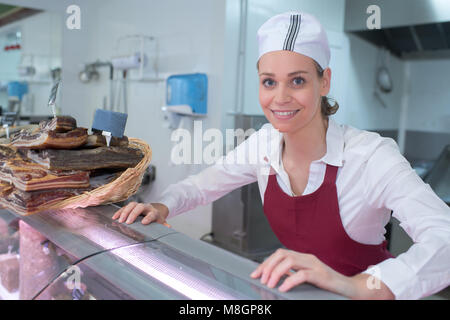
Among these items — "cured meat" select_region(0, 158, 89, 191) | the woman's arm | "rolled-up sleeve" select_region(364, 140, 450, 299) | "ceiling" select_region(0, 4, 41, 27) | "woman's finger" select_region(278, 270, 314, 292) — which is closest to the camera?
"woman's finger" select_region(278, 270, 314, 292)

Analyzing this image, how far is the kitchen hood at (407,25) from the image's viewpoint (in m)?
3.03

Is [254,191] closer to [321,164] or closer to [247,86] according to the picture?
[247,86]

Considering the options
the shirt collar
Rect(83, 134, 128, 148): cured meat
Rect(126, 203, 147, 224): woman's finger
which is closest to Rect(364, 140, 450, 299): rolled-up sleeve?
the shirt collar

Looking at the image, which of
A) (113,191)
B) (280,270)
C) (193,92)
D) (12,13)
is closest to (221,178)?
(113,191)

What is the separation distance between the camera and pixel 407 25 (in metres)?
3.20

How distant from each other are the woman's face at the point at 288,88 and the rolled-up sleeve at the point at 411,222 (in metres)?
0.24

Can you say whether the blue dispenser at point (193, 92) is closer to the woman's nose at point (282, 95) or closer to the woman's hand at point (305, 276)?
the woman's nose at point (282, 95)

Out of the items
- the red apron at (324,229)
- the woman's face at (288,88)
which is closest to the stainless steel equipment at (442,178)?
the red apron at (324,229)

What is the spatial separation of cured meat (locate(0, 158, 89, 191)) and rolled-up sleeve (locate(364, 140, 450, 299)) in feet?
2.57

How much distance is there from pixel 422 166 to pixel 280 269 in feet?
11.9

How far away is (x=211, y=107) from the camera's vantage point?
327 centimetres

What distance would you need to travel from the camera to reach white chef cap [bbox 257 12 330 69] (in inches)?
45.9

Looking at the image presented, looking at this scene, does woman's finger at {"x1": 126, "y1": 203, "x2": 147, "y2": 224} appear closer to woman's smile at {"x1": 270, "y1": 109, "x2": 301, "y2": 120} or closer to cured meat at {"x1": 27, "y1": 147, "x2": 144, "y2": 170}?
cured meat at {"x1": 27, "y1": 147, "x2": 144, "y2": 170}

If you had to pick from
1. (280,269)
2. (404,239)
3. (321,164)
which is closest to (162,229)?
(280,269)
